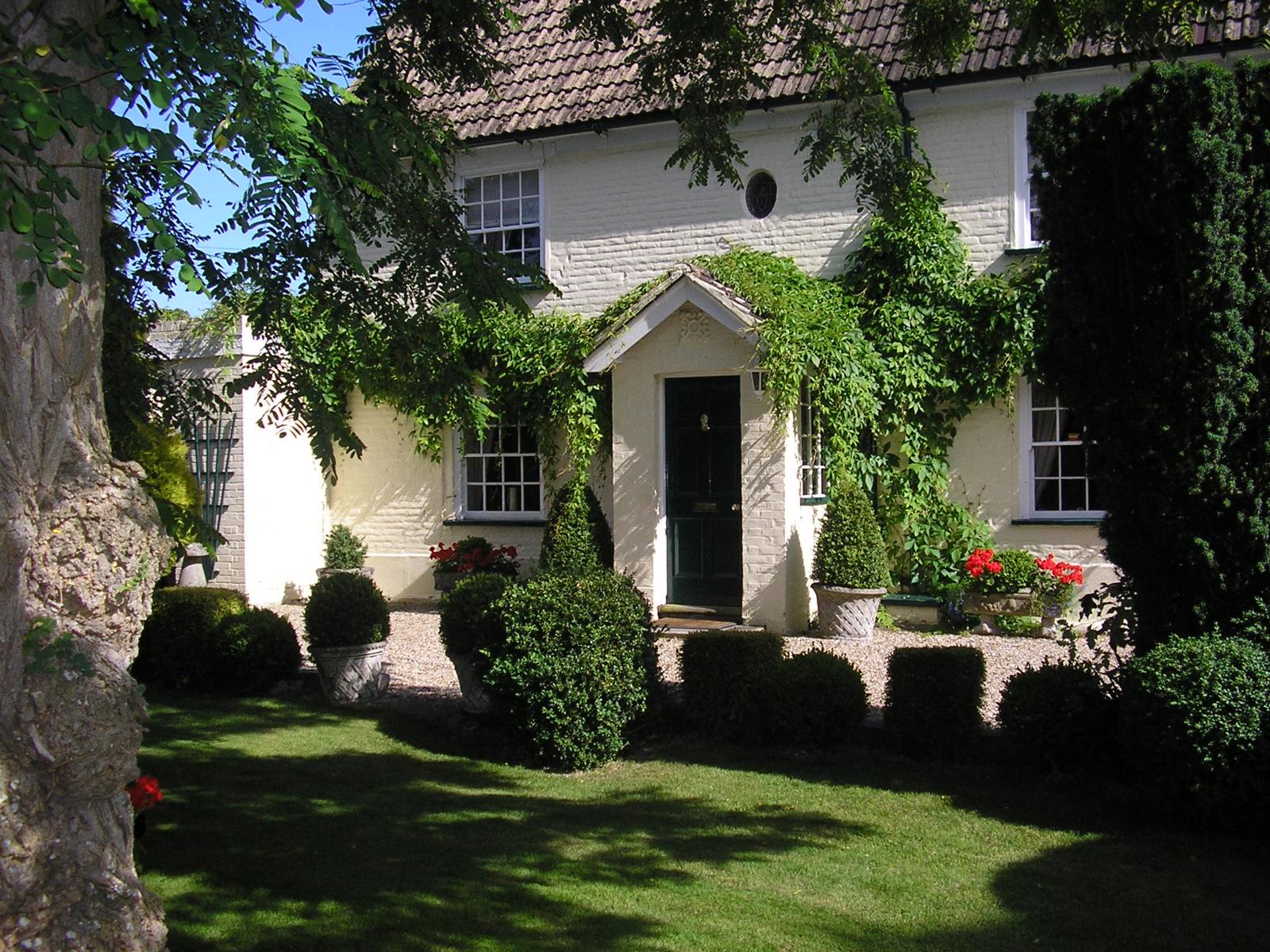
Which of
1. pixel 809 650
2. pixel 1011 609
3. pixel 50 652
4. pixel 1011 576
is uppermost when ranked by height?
pixel 50 652

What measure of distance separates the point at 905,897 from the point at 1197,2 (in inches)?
215

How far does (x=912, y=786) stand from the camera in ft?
22.7

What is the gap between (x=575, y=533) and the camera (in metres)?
13.3

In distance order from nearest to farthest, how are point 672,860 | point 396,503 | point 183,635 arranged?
point 672,860
point 183,635
point 396,503

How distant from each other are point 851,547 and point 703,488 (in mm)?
1951

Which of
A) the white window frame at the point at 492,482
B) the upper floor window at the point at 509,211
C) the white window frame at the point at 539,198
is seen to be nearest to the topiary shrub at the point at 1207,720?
the white window frame at the point at 492,482

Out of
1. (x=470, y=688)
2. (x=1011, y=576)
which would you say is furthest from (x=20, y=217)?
(x=1011, y=576)

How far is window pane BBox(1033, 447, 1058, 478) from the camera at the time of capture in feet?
42.0

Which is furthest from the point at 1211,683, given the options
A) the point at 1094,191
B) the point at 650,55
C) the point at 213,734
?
the point at 213,734

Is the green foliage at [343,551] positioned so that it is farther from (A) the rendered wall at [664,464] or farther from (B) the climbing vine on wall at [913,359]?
(B) the climbing vine on wall at [913,359]

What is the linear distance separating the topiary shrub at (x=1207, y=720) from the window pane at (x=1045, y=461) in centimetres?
711

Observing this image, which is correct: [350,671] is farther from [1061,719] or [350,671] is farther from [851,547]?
[1061,719]

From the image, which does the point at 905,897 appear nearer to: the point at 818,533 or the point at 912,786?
the point at 912,786

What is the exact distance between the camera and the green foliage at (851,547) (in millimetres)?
11750
